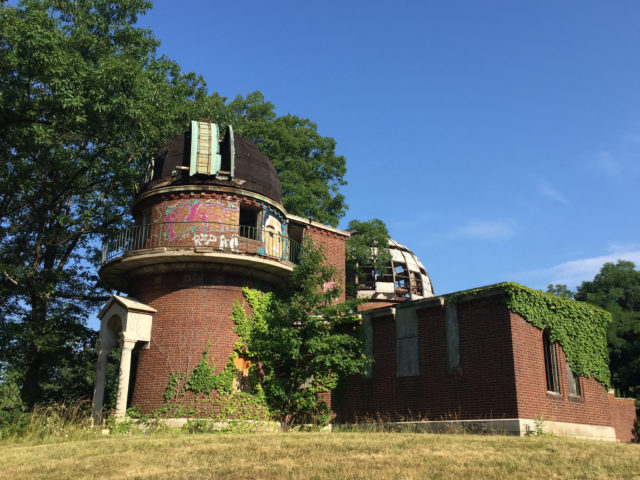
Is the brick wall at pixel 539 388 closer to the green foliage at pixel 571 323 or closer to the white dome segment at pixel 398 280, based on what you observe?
the green foliage at pixel 571 323

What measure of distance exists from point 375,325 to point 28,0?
19.3m

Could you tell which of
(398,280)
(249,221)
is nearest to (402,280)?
(398,280)

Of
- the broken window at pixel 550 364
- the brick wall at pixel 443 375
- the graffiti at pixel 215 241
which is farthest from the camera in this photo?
the graffiti at pixel 215 241

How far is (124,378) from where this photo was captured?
1947 cm

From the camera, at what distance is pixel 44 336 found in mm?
23500

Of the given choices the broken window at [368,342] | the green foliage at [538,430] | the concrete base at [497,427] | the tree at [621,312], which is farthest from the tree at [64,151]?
the tree at [621,312]

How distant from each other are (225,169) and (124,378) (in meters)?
7.70

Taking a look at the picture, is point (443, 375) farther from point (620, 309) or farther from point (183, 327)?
point (620, 309)

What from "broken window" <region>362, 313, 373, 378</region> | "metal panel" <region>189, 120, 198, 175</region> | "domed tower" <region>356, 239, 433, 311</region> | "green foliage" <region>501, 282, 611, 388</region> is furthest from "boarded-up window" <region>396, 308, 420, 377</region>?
"domed tower" <region>356, 239, 433, 311</region>

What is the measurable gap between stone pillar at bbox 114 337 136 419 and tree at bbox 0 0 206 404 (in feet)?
17.4

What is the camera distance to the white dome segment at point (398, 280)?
3941cm

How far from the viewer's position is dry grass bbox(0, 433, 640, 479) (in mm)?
10102

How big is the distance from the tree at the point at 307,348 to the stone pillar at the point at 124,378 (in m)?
3.81

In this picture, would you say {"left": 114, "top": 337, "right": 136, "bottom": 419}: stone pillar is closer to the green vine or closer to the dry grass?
the green vine
